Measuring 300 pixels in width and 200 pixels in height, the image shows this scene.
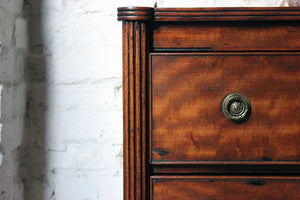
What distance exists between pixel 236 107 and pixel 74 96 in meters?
0.69

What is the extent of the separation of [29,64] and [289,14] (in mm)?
917

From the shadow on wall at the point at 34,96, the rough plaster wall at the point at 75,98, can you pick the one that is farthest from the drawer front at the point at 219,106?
the shadow on wall at the point at 34,96

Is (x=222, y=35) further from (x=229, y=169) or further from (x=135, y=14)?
(x=229, y=169)

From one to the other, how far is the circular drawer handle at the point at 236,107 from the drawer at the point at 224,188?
0.14m

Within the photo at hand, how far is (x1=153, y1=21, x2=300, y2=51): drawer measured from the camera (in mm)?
696

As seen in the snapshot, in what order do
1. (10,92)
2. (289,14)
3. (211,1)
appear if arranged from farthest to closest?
(211,1) → (10,92) → (289,14)

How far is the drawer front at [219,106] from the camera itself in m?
0.69

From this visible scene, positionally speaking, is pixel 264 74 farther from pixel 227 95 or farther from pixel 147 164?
pixel 147 164

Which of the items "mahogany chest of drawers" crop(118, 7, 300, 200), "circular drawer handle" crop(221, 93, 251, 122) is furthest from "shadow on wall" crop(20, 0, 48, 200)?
"circular drawer handle" crop(221, 93, 251, 122)

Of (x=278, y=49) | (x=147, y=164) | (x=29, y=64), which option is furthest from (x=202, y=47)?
(x=29, y=64)

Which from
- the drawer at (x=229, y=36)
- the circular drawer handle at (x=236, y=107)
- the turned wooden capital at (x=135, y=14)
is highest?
the turned wooden capital at (x=135, y=14)

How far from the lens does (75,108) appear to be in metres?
1.19

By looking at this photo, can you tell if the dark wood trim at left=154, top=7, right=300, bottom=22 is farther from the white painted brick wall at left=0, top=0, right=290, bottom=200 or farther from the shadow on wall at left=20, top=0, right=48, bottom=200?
the shadow on wall at left=20, top=0, right=48, bottom=200

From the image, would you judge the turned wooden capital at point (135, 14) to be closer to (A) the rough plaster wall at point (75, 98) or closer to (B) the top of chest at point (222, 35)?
(B) the top of chest at point (222, 35)
